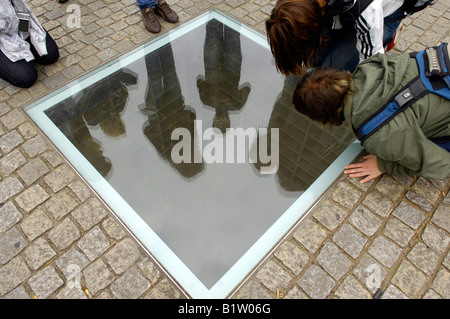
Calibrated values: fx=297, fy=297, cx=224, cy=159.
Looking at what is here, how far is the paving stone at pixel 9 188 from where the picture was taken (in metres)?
2.56

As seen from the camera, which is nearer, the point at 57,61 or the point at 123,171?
the point at 123,171

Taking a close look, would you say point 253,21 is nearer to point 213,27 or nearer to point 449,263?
point 213,27

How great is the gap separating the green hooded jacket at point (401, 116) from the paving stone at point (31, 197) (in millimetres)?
2571

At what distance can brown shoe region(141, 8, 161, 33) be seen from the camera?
12.5 ft

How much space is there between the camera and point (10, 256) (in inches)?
90.0

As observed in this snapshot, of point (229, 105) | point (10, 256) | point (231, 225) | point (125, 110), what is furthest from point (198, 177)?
point (10, 256)

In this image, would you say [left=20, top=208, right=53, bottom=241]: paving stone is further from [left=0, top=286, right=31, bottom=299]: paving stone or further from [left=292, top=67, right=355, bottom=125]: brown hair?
[left=292, top=67, right=355, bottom=125]: brown hair

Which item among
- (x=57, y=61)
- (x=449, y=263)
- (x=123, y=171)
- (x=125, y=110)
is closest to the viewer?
(x=449, y=263)

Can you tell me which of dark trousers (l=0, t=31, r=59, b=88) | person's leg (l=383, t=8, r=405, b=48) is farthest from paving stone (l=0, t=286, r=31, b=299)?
person's leg (l=383, t=8, r=405, b=48)

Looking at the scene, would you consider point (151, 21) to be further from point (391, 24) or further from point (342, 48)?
point (391, 24)

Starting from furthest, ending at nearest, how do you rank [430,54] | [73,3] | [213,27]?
1. [73,3]
2. [213,27]
3. [430,54]

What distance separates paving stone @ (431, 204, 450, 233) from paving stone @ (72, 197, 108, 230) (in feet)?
9.02

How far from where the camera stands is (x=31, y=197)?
8.39 ft

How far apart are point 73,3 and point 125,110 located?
2.32 metres
